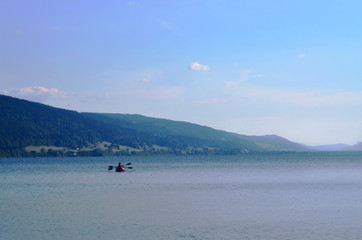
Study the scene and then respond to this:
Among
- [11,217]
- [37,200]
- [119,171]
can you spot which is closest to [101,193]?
[37,200]

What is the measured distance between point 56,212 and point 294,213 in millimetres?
24188

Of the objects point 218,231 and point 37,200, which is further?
point 37,200

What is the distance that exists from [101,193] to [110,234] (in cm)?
2975

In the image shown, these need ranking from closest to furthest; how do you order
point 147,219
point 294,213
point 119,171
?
1. point 147,219
2. point 294,213
3. point 119,171

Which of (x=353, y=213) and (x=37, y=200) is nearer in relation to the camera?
(x=353, y=213)

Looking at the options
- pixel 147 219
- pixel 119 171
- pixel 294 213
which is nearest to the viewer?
pixel 147 219

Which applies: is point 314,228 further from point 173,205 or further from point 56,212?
point 56,212

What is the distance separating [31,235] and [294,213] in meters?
24.8

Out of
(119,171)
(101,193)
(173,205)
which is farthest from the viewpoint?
(119,171)

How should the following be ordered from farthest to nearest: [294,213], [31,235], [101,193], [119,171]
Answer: [119,171], [101,193], [294,213], [31,235]

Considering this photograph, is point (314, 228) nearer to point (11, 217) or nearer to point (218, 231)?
point (218, 231)

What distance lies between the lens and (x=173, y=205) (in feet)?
162

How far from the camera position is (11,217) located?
4091 centimetres

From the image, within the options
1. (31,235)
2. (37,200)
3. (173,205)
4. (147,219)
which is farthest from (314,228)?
(37,200)
